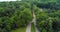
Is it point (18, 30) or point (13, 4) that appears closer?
point (18, 30)

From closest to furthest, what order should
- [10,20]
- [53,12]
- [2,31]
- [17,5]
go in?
1. [2,31]
2. [10,20]
3. [53,12]
4. [17,5]

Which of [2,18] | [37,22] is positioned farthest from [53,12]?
[2,18]

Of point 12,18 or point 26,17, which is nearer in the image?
point 12,18

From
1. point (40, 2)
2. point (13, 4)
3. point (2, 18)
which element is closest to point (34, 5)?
point (40, 2)

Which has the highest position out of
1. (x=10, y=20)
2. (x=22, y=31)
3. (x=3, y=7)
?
(x=3, y=7)

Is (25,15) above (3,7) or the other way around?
the other way around

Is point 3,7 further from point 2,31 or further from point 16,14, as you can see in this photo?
point 2,31

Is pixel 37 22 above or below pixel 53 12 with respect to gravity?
below

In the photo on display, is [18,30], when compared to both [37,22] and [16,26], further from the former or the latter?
[37,22]

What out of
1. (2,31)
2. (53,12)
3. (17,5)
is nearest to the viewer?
(2,31)
